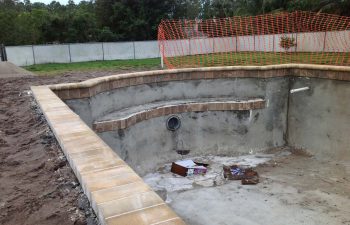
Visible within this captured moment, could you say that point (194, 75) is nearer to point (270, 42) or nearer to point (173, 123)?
point (173, 123)

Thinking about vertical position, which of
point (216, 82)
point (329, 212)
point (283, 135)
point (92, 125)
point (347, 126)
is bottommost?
point (329, 212)

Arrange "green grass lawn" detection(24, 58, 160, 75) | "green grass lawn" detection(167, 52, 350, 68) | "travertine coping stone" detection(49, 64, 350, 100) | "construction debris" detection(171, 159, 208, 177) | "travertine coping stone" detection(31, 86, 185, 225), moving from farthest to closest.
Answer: "green grass lawn" detection(24, 58, 160, 75)
"green grass lawn" detection(167, 52, 350, 68)
"construction debris" detection(171, 159, 208, 177)
"travertine coping stone" detection(49, 64, 350, 100)
"travertine coping stone" detection(31, 86, 185, 225)

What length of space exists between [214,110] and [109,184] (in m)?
6.37

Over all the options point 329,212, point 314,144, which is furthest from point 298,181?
point 314,144

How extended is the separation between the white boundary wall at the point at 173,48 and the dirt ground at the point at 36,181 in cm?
1235

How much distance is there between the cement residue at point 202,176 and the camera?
22.2ft

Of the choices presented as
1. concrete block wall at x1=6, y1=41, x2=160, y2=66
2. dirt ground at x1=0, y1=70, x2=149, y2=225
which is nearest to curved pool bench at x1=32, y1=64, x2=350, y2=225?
dirt ground at x1=0, y1=70, x2=149, y2=225

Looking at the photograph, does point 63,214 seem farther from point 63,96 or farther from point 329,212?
point 329,212

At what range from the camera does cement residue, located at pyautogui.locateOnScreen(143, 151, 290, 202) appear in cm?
677

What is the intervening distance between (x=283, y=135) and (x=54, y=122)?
22.9ft

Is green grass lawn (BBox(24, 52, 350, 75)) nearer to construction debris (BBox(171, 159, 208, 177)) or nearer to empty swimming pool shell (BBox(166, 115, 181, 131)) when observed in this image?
empty swimming pool shell (BBox(166, 115, 181, 131))

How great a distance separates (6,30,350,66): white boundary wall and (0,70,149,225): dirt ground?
12345 mm

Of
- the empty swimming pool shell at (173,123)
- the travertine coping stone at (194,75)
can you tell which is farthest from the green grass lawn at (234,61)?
the empty swimming pool shell at (173,123)

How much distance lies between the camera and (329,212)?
18.8 ft
